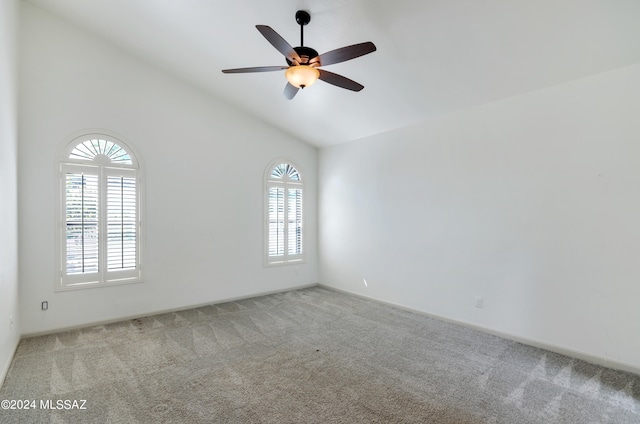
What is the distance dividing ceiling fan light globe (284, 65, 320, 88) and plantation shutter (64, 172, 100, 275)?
10.4 ft

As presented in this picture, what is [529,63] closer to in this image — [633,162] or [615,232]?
[633,162]

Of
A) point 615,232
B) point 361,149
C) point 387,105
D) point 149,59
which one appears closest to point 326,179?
point 361,149

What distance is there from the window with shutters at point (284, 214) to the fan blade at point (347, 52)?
3242 millimetres

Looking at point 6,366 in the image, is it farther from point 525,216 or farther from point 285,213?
point 525,216

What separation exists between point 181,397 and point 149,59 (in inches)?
172

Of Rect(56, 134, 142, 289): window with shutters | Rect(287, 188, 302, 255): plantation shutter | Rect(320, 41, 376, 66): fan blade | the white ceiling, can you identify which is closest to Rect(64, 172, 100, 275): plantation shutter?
Rect(56, 134, 142, 289): window with shutters

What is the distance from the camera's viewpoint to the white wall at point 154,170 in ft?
11.9

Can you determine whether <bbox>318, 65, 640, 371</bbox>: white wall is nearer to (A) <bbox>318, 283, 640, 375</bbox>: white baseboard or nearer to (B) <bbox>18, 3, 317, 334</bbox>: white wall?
(A) <bbox>318, 283, 640, 375</bbox>: white baseboard

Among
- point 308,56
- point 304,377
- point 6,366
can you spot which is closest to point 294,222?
point 304,377

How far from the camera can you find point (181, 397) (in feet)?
7.91

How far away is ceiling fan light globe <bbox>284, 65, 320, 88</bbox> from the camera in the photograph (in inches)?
Answer: 100

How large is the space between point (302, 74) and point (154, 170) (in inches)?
118

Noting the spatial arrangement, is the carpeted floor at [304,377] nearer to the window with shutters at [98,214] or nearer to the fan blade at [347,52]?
the window with shutters at [98,214]

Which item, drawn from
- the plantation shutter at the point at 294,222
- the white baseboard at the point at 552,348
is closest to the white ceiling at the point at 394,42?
the plantation shutter at the point at 294,222
